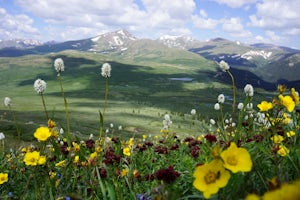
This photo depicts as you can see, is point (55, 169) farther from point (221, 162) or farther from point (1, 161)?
point (221, 162)

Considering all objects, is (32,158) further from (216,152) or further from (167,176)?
(216,152)

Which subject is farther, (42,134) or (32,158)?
(32,158)

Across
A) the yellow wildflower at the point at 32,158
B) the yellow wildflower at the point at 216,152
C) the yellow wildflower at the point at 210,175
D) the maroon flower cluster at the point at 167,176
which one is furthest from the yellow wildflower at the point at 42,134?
the yellow wildflower at the point at 216,152

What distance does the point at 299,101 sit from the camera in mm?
4352

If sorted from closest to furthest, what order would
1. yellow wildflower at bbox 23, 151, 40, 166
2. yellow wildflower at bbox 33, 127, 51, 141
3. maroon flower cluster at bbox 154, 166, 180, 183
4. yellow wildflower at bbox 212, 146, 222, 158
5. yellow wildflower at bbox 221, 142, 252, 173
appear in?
yellow wildflower at bbox 212, 146, 222, 158
yellow wildflower at bbox 221, 142, 252, 173
maroon flower cluster at bbox 154, 166, 180, 183
yellow wildflower at bbox 33, 127, 51, 141
yellow wildflower at bbox 23, 151, 40, 166

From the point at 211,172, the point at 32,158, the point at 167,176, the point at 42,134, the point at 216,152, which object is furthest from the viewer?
the point at 32,158

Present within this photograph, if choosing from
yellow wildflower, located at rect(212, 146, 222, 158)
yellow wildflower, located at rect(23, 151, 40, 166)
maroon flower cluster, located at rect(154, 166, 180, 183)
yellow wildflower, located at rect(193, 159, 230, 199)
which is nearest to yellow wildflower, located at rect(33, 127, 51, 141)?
yellow wildflower, located at rect(23, 151, 40, 166)

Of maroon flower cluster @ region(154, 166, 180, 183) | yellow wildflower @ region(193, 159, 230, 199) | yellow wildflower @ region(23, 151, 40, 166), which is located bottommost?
yellow wildflower @ region(23, 151, 40, 166)

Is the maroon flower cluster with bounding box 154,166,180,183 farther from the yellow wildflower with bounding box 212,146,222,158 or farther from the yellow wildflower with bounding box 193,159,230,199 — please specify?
the yellow wildflower with bounding box 212,146,222,158

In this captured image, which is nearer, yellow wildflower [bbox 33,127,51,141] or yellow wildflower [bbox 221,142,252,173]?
yellow wildflower [bbox 221,142,252,173]

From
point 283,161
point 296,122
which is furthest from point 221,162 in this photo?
point 296,122

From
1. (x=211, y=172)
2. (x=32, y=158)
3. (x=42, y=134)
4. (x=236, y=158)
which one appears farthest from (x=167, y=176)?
(x=32, y=158)

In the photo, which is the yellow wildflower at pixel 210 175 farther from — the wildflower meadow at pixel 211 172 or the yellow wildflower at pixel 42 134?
the yellow wildflower at pixel 42 134

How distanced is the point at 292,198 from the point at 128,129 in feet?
347
